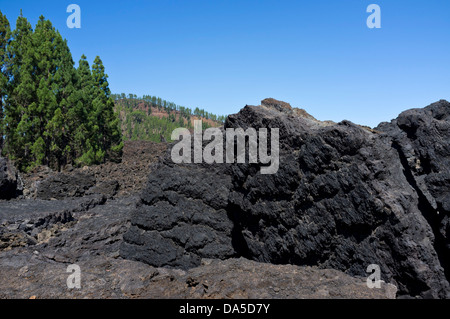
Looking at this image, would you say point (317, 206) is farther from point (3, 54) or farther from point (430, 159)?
point (3, 54)

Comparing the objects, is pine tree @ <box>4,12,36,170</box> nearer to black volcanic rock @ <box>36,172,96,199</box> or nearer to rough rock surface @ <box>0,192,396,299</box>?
black volcanic rock @ <box>36,172,96,199</box>

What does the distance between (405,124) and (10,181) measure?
1587 cm

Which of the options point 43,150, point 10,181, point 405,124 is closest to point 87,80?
point 43,150

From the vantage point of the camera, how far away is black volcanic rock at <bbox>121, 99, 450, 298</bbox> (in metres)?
5.54

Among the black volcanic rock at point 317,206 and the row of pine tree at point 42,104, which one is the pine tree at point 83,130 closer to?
the row of pine tree at point 42,104

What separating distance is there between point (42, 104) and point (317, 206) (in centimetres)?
2499

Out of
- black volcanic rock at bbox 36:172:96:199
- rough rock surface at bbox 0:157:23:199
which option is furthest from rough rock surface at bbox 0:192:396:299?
black volcanic rock at bbox 36:172:96:199

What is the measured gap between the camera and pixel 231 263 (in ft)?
21.9

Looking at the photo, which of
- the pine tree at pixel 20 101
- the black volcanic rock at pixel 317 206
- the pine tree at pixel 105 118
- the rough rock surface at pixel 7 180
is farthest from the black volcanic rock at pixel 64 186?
the pine tree at pixel 105 118

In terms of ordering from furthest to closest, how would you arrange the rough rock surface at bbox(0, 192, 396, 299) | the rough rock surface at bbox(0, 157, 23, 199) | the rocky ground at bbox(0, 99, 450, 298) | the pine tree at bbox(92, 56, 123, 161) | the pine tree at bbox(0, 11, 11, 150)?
the pine tree at bbox(92, 56, 123, 161) < the pine tree at bbox(0, 11, 11, 150) < the rough rock surface at bbox(0, 157, 23, 199) < the rocky ground at bbox(0, 99, 450, 298) < the rough rock surface at bbox(0, 192, 396, 299)

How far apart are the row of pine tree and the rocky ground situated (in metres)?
19.3

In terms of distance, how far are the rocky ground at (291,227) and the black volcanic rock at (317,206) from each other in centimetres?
2
